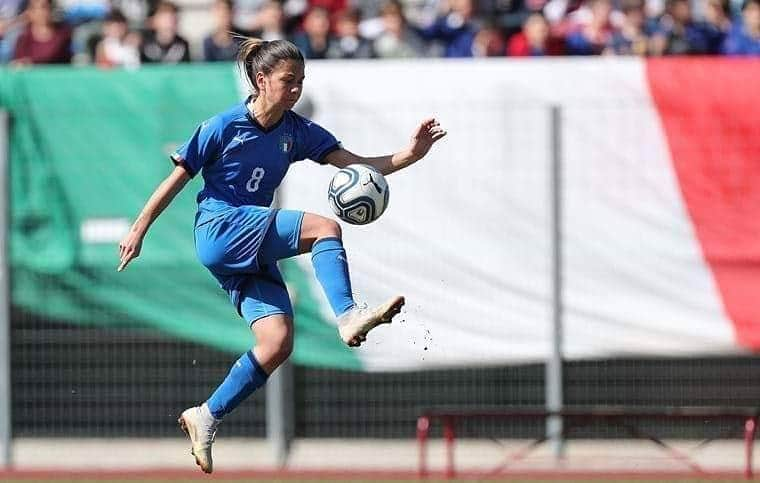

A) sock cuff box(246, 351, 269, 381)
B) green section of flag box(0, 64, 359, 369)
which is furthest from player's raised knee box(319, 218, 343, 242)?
green section of flag box(0, 64, 359, 369)

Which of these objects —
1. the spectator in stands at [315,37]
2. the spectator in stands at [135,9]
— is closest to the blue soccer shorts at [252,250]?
the spectator in stands at [315,37]

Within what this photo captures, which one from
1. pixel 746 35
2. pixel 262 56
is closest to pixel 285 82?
pixel 262 56

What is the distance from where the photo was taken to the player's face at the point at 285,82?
878cm

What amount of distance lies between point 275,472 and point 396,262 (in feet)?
5.76

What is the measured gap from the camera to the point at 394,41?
14000 millimetres

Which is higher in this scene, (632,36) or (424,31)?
(632,36)

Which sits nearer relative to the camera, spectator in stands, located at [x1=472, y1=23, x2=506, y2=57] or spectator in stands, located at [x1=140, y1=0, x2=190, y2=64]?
spectator in stands, located at [x1=472, y1=23, x2=506, y2=57]

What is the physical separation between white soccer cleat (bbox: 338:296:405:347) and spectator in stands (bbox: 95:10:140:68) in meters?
6.20

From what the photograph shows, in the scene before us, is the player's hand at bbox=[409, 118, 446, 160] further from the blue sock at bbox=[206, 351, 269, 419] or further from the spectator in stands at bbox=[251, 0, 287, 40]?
the spectator in stands at bbox=[251, 0, 287, 40]

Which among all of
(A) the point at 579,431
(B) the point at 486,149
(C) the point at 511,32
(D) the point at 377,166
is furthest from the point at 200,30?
(D) the point at 377,166

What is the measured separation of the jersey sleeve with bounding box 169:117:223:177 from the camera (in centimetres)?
884

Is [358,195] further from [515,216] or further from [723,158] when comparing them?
[723,158]

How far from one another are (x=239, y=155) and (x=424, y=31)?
5.60 m

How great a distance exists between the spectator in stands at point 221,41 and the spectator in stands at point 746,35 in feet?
12.5
